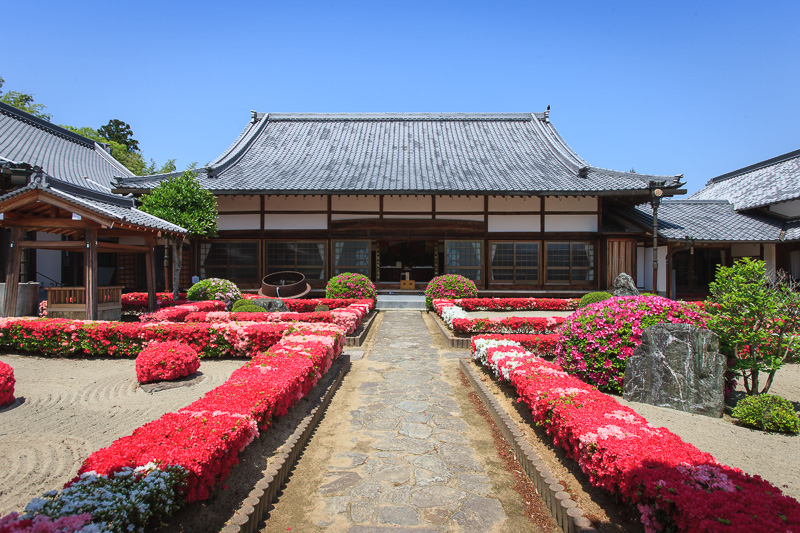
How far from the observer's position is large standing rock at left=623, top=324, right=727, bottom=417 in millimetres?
5508

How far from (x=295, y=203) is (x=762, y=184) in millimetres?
22906

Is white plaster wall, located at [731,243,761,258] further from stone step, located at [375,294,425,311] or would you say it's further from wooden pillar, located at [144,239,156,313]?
wooden pillar, located at [144,239,156,313]

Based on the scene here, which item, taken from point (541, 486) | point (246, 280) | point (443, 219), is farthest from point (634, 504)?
point (246, 280)

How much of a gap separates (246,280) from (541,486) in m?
16.5

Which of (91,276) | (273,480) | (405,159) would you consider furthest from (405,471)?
(405,159)

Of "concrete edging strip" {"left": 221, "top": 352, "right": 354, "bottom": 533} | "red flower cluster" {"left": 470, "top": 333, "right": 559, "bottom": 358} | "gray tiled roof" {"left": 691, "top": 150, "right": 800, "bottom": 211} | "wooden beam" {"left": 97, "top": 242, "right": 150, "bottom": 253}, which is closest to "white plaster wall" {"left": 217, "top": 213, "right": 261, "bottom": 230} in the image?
"wooden beam" {"left": 97, "top": 242, "right": 150, "bottom": 253}

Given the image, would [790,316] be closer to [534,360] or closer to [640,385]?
[640,385]

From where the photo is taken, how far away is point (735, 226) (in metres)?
19.0

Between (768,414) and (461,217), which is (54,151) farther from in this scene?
(768,414)

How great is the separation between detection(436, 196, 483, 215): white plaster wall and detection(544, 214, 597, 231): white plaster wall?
10.0 ft

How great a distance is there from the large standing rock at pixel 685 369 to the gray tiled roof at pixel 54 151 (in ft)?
71.6

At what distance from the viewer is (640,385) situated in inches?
230

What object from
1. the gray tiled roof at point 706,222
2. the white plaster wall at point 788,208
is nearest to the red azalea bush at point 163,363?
the gray tiled roof at point 706,222

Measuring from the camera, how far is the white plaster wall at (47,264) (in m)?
16.0
